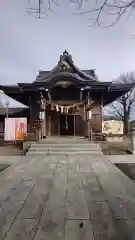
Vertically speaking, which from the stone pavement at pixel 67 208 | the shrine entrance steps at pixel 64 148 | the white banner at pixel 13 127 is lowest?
the stone pavement at pixel 67 208

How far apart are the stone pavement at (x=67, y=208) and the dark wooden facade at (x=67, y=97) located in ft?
28.5

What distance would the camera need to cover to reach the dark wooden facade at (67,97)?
1344cm

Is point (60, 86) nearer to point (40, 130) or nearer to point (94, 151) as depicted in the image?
point (40, 130)

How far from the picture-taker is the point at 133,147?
32.8 ft

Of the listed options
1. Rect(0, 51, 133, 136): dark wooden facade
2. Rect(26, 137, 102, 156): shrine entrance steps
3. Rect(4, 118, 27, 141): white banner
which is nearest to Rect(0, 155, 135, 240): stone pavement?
Rect(26, 137, 102, 156): shrine entrance steps

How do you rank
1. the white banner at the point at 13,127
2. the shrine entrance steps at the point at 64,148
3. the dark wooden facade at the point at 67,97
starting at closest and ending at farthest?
1. the shrine entrance steps at the point at 64,148
2. the dark wooden facade at the point at 67,97
3. the white banner at the point at 13,127

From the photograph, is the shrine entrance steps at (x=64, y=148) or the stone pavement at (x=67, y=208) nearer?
the stone pavement at (x=67, y=208)

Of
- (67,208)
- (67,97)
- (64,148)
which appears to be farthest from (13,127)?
(67,208)

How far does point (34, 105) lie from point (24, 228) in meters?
12.5

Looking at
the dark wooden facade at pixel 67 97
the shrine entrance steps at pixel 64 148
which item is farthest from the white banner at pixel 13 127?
the shrine entrance steps at pixel 64 148

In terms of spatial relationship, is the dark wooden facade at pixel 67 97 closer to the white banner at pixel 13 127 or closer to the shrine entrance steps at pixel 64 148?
the white banner at pixel 13 127

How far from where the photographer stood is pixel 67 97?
47.4 feet

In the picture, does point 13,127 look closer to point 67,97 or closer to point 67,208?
point 67,97

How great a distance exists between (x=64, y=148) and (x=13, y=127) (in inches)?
216
